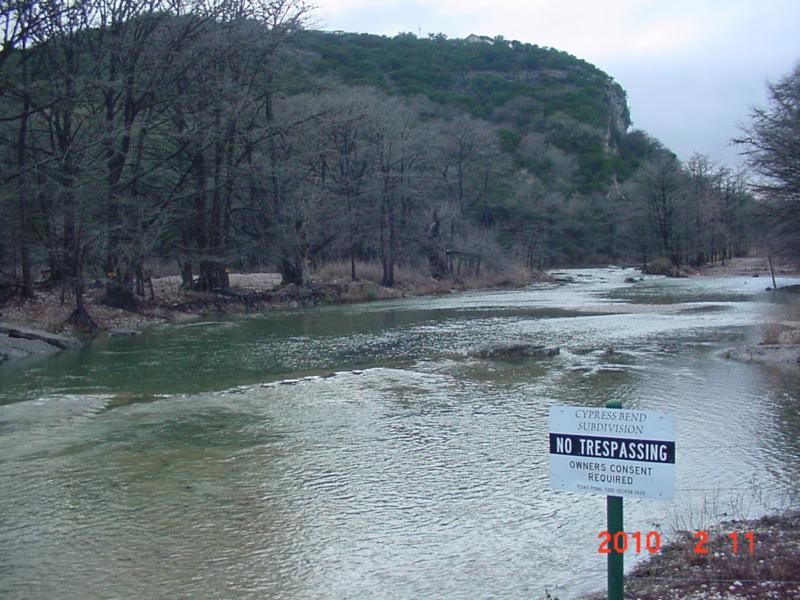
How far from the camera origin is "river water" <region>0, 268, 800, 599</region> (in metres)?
6.74

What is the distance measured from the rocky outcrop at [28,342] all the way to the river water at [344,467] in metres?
1.35

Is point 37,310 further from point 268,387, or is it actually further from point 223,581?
point 223,581

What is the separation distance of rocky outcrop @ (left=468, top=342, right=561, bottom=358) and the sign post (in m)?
14.7

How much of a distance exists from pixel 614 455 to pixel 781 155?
32158 millimetres

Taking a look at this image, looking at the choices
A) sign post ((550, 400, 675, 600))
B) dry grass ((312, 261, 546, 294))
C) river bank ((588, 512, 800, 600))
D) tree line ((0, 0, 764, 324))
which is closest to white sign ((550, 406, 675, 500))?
sign post ((550, 400, 675, 600))

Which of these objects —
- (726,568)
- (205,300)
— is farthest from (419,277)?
(726,568)

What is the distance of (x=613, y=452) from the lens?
4.18 meters

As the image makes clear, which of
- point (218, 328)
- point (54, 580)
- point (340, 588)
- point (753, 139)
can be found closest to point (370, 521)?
point (340, 588)

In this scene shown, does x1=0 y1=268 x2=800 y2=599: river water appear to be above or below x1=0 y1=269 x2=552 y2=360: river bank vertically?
below

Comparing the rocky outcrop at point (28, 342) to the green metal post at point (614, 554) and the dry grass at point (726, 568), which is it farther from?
the green metal post at point (614, 554)

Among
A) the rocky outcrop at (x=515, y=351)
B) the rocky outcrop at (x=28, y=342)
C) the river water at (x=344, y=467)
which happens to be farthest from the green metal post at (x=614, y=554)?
the rocky outcrop at (x=28, y=342)

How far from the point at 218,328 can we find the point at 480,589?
22.7m
